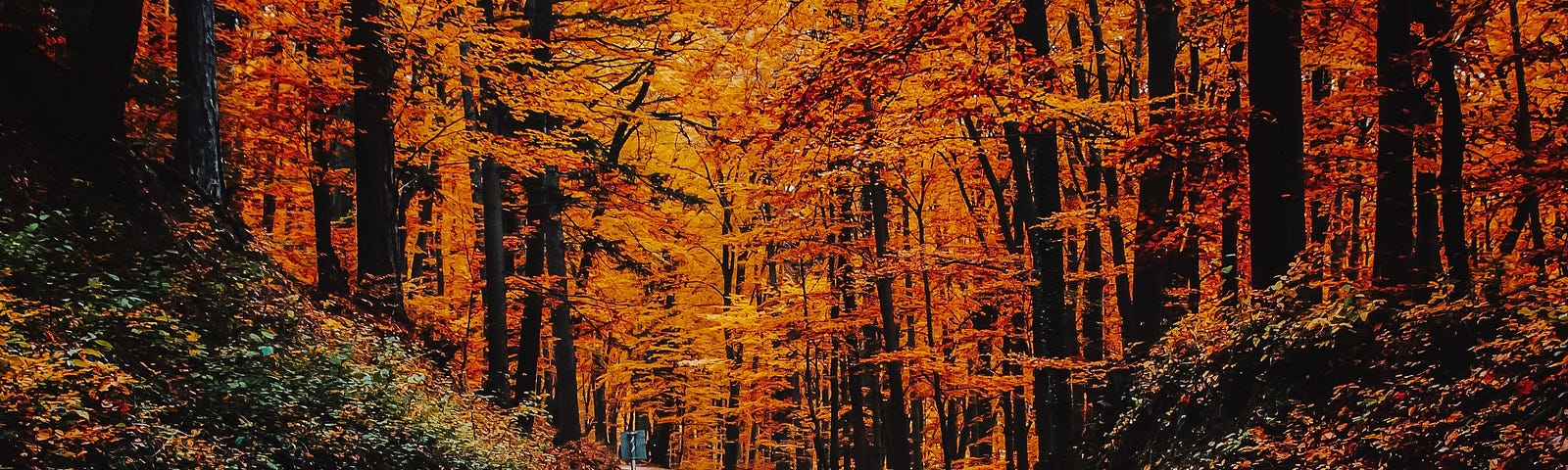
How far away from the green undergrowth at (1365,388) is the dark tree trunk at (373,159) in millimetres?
9952

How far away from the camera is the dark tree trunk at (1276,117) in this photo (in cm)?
907

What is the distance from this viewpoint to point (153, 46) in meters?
14.5

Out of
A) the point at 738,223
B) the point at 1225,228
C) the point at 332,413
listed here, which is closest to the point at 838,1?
the point at 1225,228

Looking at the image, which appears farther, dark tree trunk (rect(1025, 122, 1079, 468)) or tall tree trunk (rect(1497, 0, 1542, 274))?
dark tree trunk (rect(1025, 122, 1079, 468))

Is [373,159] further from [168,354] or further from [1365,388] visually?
[1365,388]

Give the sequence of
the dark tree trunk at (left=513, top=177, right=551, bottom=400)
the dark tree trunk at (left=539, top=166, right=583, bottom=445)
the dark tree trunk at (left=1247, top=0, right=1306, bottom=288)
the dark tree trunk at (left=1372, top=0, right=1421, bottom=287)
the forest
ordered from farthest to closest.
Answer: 1. the dark tree trunk at (left=539, top=166, right=583, bottom=445)
2. the dark tree trunk at (left=513, top=177, right=551, bottom=400)
3. the dark tree trunk at (left=1247, top=0, right=1306, bottom=288)
4. the dark tree trunk at (left=1372, top=0, right=1421, bottom=287)
5. the forest

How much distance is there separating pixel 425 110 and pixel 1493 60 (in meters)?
14.2

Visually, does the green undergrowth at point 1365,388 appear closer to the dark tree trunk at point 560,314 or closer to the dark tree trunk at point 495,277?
the dark tree trunk at point 495,277

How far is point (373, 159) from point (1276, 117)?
11051 millimetres

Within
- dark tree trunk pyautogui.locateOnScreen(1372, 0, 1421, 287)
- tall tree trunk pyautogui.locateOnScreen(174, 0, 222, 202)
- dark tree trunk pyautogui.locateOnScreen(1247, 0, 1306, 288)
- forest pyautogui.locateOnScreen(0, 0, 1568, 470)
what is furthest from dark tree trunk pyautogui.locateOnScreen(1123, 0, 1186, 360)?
tall tree trunk pyautogui.locateOnScreen(174, 0, 222, 202)

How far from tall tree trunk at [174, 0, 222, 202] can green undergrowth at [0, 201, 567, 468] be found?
103 cm

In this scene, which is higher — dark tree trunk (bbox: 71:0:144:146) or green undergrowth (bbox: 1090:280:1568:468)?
dark tree trunk (bbox: 71:0:144:146)

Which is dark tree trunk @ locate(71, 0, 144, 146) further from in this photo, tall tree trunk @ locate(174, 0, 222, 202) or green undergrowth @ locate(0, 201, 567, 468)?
green undergrowth @ locate(0, 201, 567, 468)

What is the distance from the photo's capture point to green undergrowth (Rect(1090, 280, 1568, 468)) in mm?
5914
